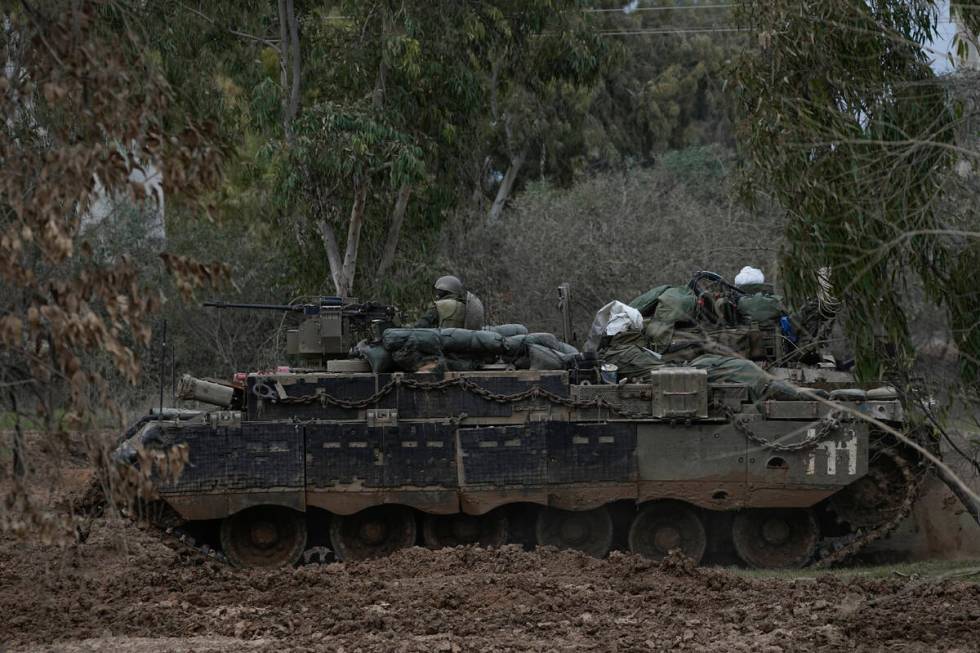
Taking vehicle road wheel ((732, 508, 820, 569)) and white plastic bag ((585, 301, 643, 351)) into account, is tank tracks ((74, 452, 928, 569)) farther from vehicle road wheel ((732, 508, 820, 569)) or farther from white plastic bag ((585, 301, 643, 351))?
white plastic bag ((585, 301, 643, 351))

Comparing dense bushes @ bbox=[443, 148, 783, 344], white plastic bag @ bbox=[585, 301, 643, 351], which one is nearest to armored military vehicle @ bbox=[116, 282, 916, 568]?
white plastic bag @ bbox=[585, 301, 643, 351]

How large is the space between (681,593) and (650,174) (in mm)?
21345

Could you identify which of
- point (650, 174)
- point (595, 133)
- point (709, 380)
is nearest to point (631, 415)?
point (709, 380)

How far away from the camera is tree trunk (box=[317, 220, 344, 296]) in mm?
19906

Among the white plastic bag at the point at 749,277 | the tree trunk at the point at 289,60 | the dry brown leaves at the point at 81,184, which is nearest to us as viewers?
the dry brown leaves at the point at 81,184

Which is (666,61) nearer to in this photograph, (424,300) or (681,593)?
(424,300)

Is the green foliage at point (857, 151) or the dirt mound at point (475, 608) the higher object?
the green foliage at point (857, 151)

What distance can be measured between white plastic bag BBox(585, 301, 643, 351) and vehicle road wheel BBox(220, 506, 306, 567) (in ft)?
11.4

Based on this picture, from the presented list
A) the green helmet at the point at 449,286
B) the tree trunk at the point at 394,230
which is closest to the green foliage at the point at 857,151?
the green helmet at the point at 449,286

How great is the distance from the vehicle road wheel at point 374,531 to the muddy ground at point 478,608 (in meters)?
1.43

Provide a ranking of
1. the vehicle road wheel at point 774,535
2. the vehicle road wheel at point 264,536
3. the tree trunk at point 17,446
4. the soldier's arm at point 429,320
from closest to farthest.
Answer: the tree trunk at point 17,446 → the vehicle road wheel at point 264,536 → the vehicle road wheel at point 774,535 → the soldier's arm at point 429,320

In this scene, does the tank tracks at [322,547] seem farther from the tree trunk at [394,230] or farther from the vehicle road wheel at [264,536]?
the tree trunk at [394,230]

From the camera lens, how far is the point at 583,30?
69.3ft

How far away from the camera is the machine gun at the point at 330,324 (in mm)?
13750
